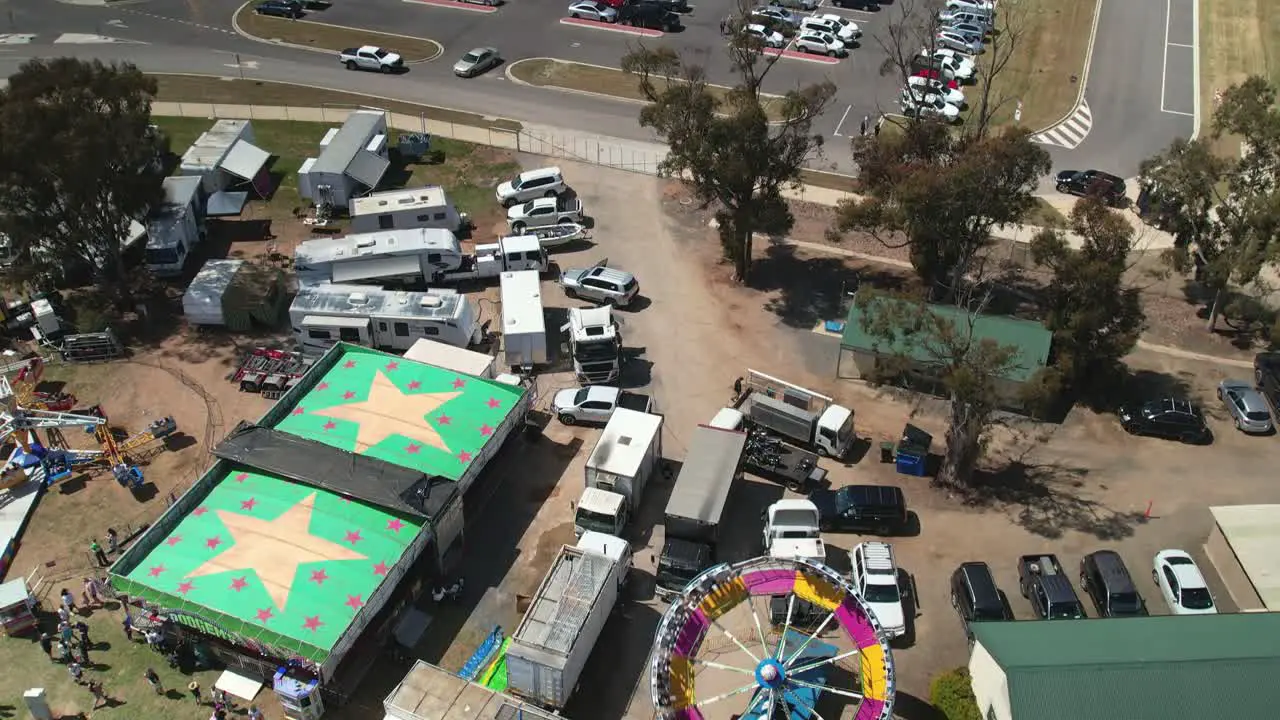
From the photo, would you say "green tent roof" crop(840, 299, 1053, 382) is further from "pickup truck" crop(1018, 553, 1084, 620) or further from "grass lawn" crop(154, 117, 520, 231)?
"grass lawn" crop(154, 117, 520, 231)

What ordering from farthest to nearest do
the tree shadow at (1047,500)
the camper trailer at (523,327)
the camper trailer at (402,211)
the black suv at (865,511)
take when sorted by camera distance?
the camper trailer at (402,211)
the camper trailer at (523,327)
the tree shadow at (1047,500)
the black suv at (865,511)

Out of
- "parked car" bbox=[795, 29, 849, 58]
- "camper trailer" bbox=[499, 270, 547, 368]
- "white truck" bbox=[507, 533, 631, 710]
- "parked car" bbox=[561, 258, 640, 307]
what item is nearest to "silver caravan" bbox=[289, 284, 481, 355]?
"camper trailer" bbox=[499, 270, 547, 368]

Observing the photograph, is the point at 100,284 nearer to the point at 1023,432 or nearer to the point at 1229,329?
the point at 1023,432

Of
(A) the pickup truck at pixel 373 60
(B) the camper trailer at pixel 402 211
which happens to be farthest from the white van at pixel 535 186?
(A) the pickup truck at pixel 373 60

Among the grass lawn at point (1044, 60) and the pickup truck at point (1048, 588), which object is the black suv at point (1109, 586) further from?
the grass lawn at point (1044, 60)

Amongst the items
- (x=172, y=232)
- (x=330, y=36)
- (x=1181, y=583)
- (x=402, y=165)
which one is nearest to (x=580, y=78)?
(x=402, y=165)

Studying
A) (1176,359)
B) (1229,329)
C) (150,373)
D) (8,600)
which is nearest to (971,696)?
(1176,359)
